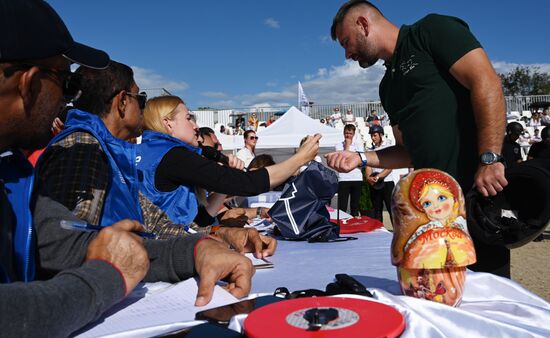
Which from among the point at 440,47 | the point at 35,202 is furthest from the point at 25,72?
the point at 440,47

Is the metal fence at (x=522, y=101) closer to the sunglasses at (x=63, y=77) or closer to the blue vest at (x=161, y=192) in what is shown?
the blue vest at (x=161, y=192)

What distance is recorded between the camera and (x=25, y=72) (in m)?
0.93

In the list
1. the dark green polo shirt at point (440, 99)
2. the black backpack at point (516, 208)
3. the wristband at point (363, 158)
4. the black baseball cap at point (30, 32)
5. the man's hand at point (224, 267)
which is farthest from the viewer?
the wristband at point (363, 158)

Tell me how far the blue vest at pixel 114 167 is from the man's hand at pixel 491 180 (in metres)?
1.30

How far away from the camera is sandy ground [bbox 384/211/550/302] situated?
13.7ft

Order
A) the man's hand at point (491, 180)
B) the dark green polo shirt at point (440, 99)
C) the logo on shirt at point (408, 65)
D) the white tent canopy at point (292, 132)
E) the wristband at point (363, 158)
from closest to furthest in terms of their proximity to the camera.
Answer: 1. the man's hand at point (491, 180)
2. the dark green polo shirt at point (440, 99)
3. the logo on shirt at point (408, 65)
4. the wristband at point (363, 158)
5. the white tent canopy at point (292, 132)

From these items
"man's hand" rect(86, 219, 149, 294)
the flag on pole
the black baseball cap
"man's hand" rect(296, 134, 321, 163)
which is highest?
the flag on pole

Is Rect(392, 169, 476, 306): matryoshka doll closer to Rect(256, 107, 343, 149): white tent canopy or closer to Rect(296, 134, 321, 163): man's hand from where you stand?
Rect(296, 134, 321, 163): man's hand

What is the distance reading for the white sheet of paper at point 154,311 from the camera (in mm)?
893

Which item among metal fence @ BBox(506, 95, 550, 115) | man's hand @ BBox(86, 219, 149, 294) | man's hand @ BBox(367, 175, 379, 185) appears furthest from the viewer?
metal fence @ BBox(506, 95, 550, 115)

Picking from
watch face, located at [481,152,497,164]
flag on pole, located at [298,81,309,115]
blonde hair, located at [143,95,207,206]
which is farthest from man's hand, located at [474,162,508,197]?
flag on pole, located at [298,81,309,115]

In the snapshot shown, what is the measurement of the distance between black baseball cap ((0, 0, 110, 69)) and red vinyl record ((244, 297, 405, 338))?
0.71 m

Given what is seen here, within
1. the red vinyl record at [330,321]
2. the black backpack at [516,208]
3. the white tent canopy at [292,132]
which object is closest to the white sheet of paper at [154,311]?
the red vinyl record at [330,321]

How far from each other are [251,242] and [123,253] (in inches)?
33.2
